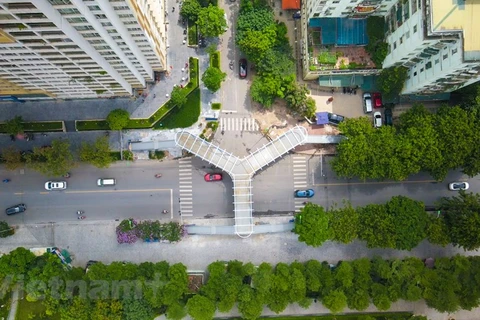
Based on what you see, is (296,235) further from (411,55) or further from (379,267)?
(411,55)

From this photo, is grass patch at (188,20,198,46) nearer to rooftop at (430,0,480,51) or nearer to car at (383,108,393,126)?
car at (383,108,393,126)

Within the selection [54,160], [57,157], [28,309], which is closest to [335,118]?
[57,157]

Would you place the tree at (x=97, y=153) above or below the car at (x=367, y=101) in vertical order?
below

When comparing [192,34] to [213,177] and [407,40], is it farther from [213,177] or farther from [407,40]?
[407,40]

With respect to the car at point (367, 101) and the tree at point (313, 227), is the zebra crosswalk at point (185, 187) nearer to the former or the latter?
the tree at point (313, 227)

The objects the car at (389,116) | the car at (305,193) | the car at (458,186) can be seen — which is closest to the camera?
the car at (305,193)

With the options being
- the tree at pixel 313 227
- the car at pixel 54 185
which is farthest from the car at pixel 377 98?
the car at pixel 54 185
